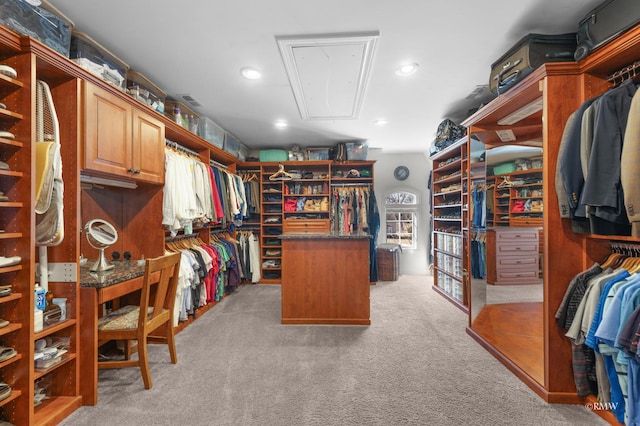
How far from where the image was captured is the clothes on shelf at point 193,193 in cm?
260

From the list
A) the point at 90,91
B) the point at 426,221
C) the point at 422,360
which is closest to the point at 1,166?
the point at 90,91

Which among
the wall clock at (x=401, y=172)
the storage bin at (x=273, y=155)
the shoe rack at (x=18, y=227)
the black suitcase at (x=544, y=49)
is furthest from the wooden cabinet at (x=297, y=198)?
the shoe rack at (x=18, y=227)

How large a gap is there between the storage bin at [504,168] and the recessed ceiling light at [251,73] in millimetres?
2490

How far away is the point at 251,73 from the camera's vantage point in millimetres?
2414

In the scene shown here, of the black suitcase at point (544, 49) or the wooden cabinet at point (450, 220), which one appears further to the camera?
the wooden cabinet at point (450, 220)

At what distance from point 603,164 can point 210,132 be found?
384cm

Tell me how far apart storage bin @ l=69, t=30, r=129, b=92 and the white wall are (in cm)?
433

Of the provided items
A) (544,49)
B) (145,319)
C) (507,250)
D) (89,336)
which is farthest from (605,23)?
(89,336)

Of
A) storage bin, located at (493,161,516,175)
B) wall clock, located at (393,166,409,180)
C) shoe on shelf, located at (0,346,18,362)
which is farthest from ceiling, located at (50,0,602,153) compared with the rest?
wall clock, located at (393,166,409,180)

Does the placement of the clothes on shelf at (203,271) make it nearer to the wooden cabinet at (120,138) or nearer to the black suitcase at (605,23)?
the wooden cabinet at (120,138)

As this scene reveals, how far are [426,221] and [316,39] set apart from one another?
443 centimetres

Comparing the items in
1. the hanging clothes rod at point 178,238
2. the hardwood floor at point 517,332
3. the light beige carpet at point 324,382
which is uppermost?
the hanging clothes rod at point 178,238

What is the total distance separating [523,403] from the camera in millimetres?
1703

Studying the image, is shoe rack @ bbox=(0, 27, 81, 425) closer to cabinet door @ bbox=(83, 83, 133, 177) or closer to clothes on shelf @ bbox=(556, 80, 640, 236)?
cabinet door @ bbox=(83, 83, 133, 177)
